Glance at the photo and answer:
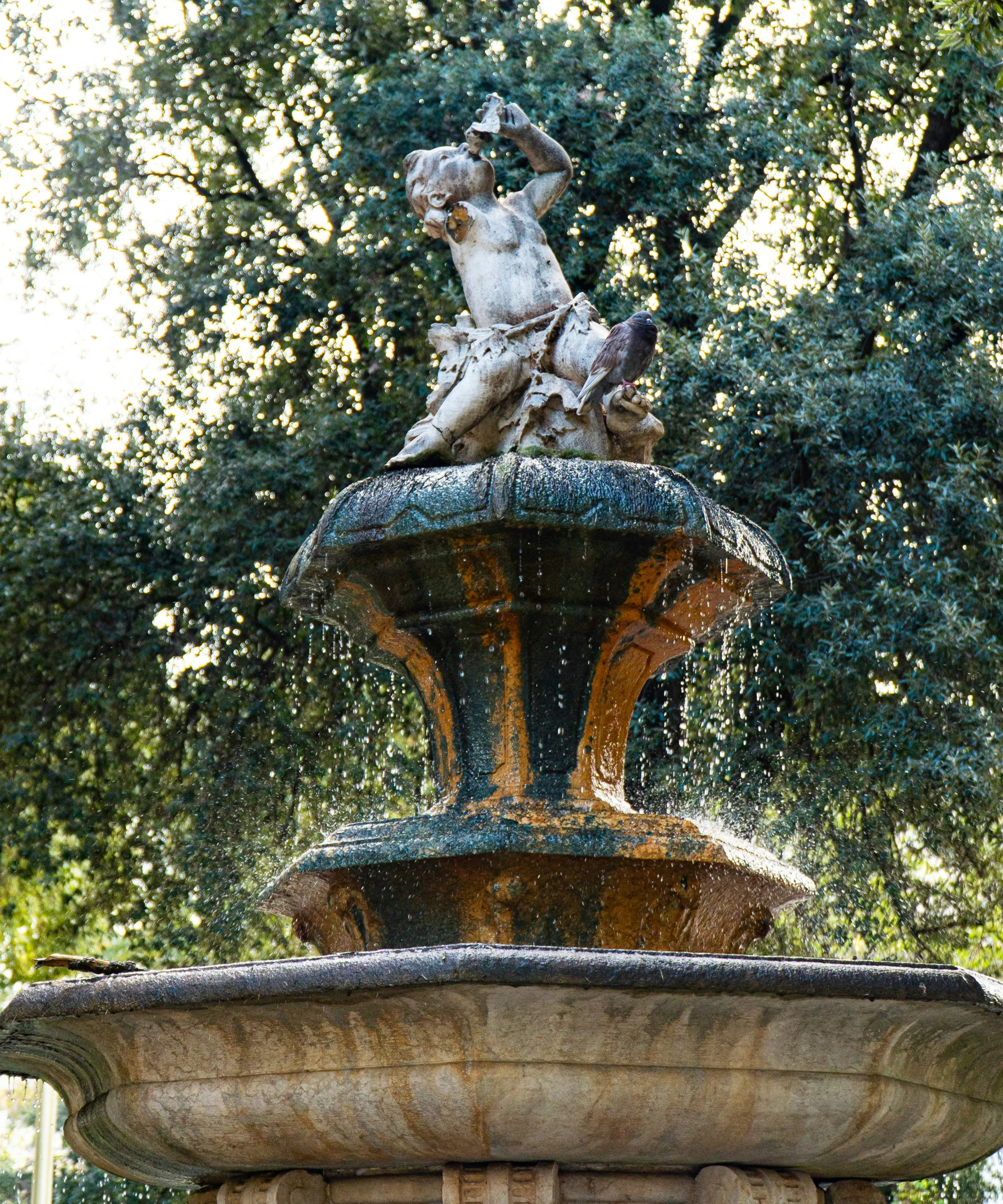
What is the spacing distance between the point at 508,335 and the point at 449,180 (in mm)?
717

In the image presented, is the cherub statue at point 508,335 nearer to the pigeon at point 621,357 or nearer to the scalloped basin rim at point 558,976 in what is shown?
the pigeon at point 621,357

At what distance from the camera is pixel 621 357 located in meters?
5.45

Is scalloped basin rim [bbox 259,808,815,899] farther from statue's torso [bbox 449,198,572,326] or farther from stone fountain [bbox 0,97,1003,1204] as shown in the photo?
statue's torso [bbox 449,198,572,326]

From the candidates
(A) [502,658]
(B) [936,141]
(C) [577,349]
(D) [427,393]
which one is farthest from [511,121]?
(B) [936,141]

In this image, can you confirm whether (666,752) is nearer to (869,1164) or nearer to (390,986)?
(869,1164)

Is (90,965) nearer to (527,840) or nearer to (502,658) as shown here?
(527,840)

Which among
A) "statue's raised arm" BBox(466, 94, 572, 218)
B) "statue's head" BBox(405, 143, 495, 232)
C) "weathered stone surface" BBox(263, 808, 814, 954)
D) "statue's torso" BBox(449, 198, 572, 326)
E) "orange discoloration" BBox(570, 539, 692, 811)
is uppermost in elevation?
"statue's raised arm" BBox(466, 94, 572, 218)

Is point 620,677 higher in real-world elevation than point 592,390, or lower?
lower

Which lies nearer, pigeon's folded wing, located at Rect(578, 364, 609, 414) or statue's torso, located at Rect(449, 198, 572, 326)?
pigeon's folded wing, located at Rect(578, 364, 609, 414)

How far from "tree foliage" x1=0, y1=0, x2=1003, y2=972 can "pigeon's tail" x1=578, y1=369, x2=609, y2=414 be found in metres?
4.54

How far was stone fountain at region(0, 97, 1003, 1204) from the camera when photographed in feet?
12.1

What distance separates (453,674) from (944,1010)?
6.77 feet

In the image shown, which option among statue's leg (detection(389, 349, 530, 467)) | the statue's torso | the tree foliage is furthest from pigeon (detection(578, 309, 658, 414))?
the tree foliage

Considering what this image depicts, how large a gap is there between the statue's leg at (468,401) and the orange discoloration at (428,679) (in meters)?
0.46
